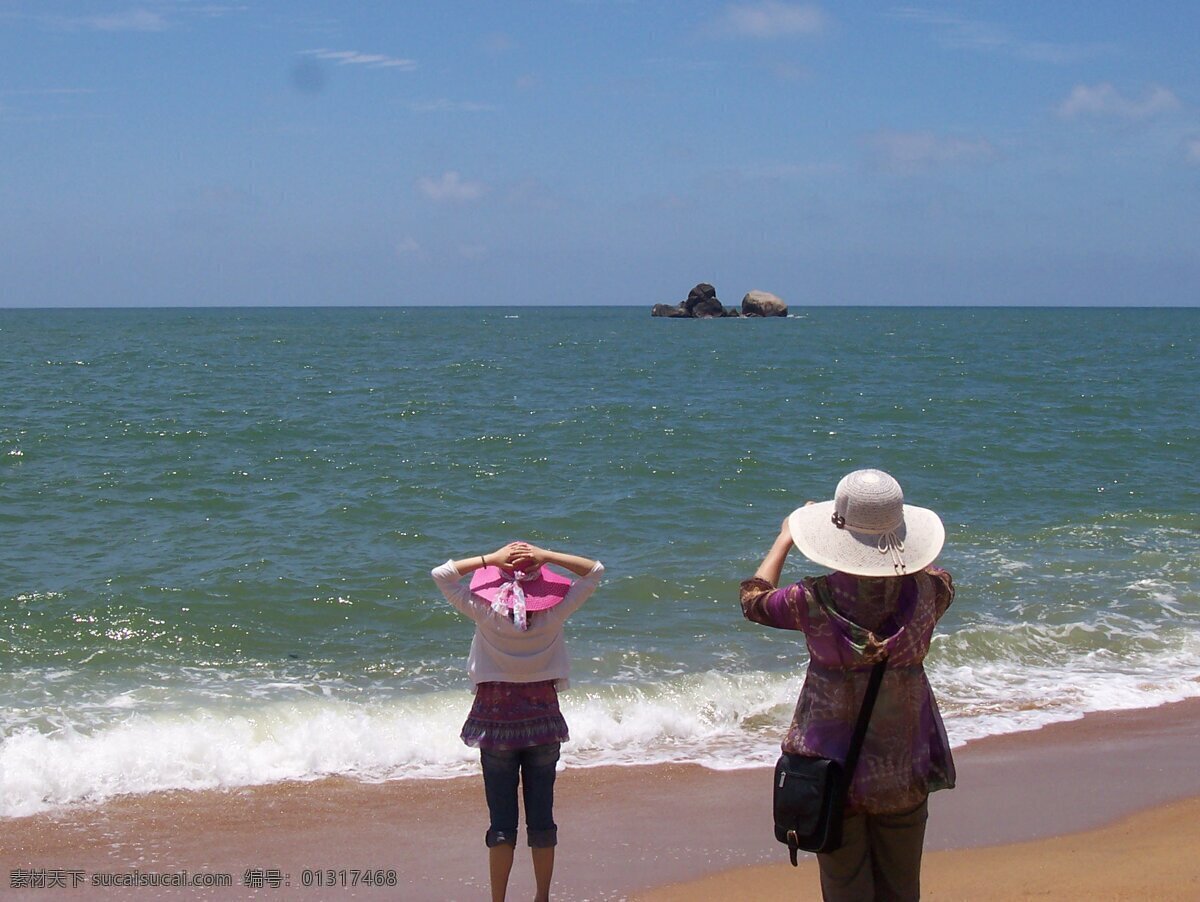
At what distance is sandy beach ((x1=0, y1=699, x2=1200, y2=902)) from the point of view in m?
5.20

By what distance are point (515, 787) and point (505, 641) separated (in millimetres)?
575

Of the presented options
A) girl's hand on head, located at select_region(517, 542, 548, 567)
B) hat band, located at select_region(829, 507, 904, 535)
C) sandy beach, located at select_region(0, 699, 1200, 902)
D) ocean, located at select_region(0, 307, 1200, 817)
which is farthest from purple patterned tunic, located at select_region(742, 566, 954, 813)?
ocean, located at select_region(0, 307, 1200, 817)

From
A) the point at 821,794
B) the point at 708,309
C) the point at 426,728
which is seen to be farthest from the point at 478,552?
the point at 708,309

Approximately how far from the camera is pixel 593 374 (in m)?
38.1

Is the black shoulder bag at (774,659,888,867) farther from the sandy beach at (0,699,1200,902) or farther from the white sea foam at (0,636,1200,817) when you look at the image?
the white sea foam at (0,636,1200,817)

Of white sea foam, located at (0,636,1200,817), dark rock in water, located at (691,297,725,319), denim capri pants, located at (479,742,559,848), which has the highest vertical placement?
dark rock in water, located at (691,297,725,319)

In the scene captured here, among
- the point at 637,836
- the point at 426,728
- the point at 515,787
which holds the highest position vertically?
the point at 515,787

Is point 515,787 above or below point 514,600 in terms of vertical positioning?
below

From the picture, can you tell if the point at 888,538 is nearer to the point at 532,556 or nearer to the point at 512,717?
the point at 532,556

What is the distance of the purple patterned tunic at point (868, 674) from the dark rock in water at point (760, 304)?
4180 inches

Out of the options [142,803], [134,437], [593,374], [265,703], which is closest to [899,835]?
[142,803]

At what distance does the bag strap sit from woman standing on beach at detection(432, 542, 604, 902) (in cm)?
143

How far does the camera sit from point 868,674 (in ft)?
10.5

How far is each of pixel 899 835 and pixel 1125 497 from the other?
566 inches
